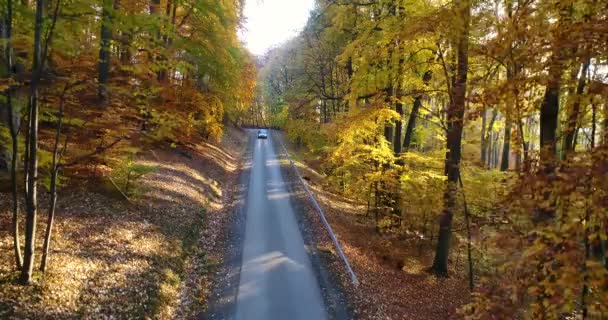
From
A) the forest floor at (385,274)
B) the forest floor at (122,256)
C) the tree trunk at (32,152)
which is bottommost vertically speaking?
the forest floor at (385,274)

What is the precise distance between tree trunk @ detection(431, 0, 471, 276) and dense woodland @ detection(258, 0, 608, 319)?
4 centimetres

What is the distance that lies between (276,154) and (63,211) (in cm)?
2578

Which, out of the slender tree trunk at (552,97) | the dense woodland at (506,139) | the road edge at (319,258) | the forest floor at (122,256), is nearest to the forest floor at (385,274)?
the road edge at (319,258)

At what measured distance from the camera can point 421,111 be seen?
664 inches

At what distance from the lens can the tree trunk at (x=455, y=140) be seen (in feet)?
29.2

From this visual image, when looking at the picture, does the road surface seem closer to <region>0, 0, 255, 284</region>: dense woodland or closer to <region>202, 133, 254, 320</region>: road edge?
<region>202, 133, 254, 320</region>: road edge

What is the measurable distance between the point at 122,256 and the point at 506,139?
13.4m

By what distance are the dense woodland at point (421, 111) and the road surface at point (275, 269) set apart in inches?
152

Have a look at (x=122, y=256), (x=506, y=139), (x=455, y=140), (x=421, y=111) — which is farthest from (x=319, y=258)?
(x=506, y=139)

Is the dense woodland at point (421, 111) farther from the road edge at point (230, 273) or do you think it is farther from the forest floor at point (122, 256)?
the road edge at point (230, 273)

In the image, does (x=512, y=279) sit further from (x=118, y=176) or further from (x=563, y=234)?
(x=118, y=176)

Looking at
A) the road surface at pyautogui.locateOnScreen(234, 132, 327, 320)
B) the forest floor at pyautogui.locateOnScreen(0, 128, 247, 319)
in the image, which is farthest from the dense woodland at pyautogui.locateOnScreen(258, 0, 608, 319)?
the forest floor at pyautogui.locateOnScreen(0, 128, 247, 319)

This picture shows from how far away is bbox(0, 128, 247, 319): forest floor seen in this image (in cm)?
741

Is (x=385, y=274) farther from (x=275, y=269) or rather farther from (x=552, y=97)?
(x=552, y=97)
